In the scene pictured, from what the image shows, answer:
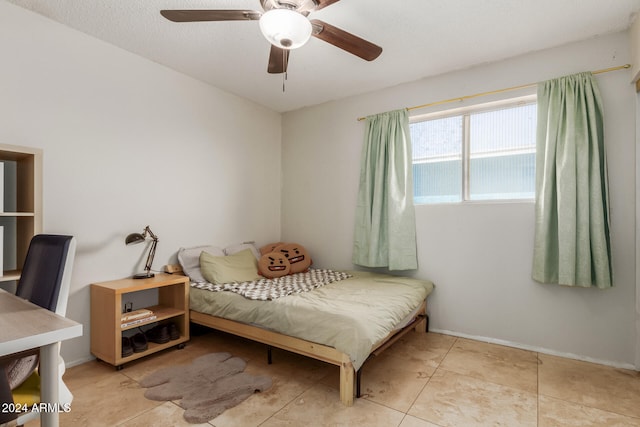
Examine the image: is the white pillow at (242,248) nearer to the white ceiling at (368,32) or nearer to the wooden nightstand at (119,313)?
the wooden nightstand at (119,313)

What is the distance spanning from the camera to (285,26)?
1.63m

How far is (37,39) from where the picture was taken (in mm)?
2217

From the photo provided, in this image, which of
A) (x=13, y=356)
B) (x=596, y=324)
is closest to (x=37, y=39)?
(x=13, y=356)

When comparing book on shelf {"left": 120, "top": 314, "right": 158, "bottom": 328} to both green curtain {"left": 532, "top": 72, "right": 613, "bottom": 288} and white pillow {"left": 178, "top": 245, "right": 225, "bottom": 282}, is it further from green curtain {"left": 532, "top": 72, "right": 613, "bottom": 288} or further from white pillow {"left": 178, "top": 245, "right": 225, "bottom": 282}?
green curtain {"left": 532, "top": 72, "right": 613, "bottom": 288}

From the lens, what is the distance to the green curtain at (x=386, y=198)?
3186 mm

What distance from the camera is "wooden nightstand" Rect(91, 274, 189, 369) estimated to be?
229 centimetres

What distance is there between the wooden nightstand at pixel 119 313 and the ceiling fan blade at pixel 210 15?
179 cm

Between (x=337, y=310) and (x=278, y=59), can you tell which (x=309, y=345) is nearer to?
(x=337, y=310)

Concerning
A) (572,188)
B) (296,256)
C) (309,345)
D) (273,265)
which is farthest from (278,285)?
(572,188)

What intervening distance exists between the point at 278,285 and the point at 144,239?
116 centimetres

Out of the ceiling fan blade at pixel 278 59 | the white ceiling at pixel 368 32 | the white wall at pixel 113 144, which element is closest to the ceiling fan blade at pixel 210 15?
the ceiling fan blade at pixel 278 59

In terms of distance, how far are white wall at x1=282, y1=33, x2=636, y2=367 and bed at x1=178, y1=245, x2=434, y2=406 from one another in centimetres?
38

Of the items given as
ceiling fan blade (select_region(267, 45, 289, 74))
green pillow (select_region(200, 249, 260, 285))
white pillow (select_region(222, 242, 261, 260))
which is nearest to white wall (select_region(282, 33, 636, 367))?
white pillow (select_region(222, 242, 261, 260))

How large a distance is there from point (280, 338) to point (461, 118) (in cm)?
250
